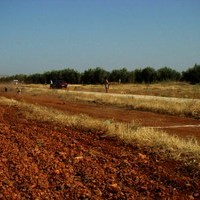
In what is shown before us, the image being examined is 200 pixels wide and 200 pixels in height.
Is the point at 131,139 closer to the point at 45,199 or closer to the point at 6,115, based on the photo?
the point at 45,199

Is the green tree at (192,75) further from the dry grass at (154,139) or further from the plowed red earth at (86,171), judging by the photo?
the plowed red earth at (86,171)

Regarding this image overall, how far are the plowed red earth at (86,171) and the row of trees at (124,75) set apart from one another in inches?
3042

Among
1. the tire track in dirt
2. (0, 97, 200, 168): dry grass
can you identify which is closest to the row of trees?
(0, 97, 200, 168): dry grass

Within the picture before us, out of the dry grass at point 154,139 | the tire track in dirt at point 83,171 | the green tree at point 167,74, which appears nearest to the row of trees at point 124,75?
the green tree at point 167,74

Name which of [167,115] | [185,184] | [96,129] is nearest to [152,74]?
[167,115]

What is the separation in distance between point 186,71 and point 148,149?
82.1m

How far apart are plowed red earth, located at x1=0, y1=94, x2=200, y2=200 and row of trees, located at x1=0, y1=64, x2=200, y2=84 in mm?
77277

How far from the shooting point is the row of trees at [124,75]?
91925 mm

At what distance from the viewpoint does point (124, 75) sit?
344ft

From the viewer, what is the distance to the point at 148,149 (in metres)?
11.5

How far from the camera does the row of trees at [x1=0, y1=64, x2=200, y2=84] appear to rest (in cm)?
9193

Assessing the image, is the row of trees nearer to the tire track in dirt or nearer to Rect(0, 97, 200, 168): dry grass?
Rect(0, 97, 200, 168): dry grass

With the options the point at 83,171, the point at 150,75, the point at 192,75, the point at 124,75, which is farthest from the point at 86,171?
the point at 124,75

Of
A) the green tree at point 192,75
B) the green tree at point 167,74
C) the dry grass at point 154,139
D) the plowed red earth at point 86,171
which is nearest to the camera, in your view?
the plowed red earth at point 86,171
